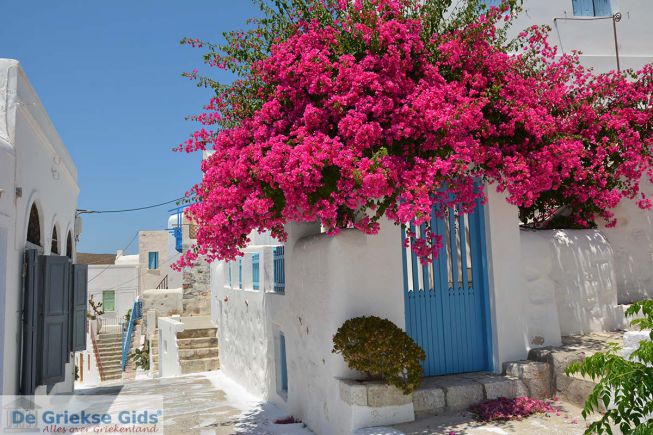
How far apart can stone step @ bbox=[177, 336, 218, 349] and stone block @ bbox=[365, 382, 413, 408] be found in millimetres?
12180

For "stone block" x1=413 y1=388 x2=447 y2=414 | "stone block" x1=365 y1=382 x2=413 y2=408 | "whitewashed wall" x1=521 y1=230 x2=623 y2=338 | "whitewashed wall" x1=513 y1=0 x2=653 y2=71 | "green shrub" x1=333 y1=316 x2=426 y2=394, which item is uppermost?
"whitewashed wall" x1=513 y1=0 x2=653 y2=71

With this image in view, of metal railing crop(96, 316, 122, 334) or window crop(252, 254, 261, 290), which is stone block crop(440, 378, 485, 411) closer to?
window crop(252, 254, 261, 290)

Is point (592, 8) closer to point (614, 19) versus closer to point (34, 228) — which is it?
point (614, 19)

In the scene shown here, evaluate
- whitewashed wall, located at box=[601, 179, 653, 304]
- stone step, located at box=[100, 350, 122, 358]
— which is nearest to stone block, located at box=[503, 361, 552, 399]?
whitewashed wall, located at box=[601, 179, 653, 304]

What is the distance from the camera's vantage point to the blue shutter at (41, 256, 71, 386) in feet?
24.0

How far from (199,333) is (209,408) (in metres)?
8.35

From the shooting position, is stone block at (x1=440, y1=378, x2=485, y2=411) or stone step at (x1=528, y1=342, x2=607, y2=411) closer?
stone step at (x1=528, y1=342, x2=607, y2=411)

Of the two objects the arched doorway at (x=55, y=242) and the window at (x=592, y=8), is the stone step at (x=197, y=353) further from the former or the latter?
the window at (x=592, y=8)

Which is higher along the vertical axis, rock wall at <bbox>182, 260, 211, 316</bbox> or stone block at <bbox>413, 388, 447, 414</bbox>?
rock wall at <bbox>182, 260, 211, 316</bbox>

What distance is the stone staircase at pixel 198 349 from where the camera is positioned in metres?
Answer: 16.5

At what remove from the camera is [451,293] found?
24.1ft

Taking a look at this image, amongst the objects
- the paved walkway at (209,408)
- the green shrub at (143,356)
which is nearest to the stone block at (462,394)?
the paved walkway at (209,408)

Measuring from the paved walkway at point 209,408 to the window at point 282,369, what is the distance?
35 centimetres

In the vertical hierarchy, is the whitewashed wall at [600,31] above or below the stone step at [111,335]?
above
